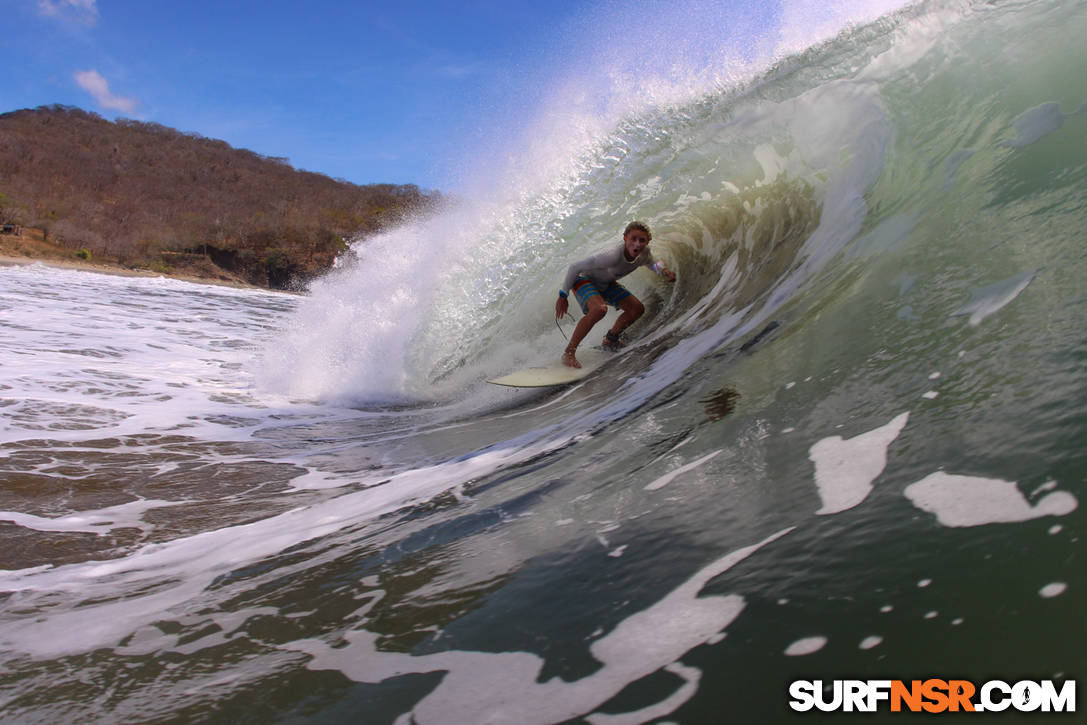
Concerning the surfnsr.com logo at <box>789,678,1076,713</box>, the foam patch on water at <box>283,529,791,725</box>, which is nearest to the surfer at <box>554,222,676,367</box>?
the foam patch on water at <box>283,529,791,725</box>

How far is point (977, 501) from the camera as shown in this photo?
1397 millimetres

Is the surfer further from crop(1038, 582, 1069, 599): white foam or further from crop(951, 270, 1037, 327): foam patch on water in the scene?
crop(1038, 582, 1069, 599): white foam

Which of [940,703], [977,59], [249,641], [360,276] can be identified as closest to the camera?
[940,703]

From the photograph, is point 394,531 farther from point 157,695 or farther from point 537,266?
point 537,266

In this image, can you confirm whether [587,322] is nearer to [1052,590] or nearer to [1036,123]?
[1036,123]

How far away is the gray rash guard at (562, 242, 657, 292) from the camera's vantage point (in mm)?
6070

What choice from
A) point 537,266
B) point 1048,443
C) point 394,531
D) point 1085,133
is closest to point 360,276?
point 537,266

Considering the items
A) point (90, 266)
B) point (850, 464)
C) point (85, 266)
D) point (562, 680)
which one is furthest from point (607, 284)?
point (90, 266)

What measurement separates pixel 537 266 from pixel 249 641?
586cm

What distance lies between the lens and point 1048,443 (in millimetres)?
1449

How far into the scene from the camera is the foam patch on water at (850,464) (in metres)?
1.62

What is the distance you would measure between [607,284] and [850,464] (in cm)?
464

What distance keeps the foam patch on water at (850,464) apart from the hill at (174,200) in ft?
72.0

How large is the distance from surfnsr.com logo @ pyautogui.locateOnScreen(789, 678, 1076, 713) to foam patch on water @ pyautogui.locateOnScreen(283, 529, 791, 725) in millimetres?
204
